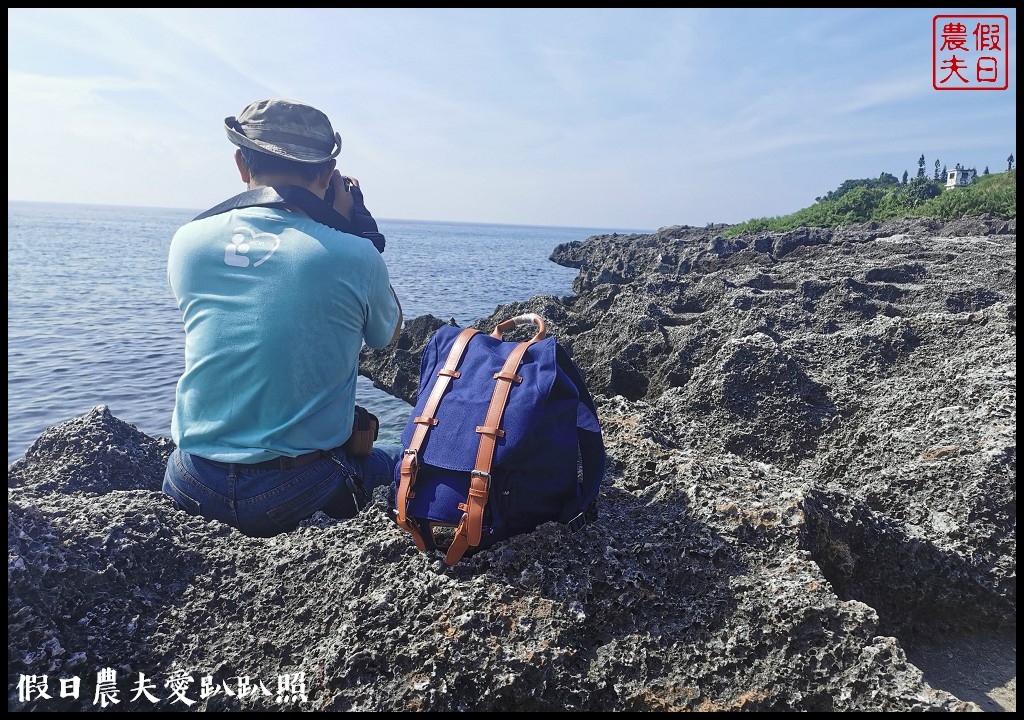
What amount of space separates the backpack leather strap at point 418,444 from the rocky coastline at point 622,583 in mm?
156

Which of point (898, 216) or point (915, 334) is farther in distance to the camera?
point (898, 216)

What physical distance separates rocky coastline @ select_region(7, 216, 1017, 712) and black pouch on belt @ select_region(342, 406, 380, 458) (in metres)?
0.36

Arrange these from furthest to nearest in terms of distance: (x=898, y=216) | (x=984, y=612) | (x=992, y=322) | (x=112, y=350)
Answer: (x=898, y=216), (x=112, y=350), (x=992, y=322), (x=984, y=612)

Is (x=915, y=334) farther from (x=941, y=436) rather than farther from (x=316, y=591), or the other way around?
(x=316, y=591)

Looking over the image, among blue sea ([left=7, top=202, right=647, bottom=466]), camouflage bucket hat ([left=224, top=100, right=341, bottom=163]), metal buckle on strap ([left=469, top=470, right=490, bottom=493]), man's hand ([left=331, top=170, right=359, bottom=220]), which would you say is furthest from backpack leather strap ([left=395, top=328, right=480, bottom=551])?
blue sea ([left=7, top=202, right=647, bottom=466])

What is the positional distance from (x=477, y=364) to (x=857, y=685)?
6.00ft

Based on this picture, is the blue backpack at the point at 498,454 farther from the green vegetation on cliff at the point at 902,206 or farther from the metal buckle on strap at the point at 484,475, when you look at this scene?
the green vegetation on cliff at the point at 902,206

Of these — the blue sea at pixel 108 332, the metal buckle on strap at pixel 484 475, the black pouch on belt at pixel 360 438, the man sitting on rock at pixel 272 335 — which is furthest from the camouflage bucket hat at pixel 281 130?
the blue sea at pixel 108 332

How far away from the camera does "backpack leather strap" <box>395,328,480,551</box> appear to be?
7.94ft

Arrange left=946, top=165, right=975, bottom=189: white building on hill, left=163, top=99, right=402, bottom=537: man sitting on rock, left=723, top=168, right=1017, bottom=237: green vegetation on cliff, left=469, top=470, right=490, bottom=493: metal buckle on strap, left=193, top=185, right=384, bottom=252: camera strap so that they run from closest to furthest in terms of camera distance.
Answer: left=469, top=470, right=490, bottom=493: metal buckle on strap → left=163, top=99, right=402, bottom=537: man sitting on rock → left=193, top=185, right=384, bottom=252: camera strap → left=723, top=168, right=1017, bottom=237: green vegetation on cliff → left=946, top=165, right=975, bottom=189: white building on hill

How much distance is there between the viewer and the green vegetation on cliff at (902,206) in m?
24.3

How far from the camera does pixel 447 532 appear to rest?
238 cm

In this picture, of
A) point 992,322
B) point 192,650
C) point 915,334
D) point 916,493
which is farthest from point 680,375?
point 192,650

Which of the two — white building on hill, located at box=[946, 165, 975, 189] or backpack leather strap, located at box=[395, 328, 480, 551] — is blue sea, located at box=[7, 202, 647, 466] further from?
white building on hill, located at box=[946, 165, 975, 189]
